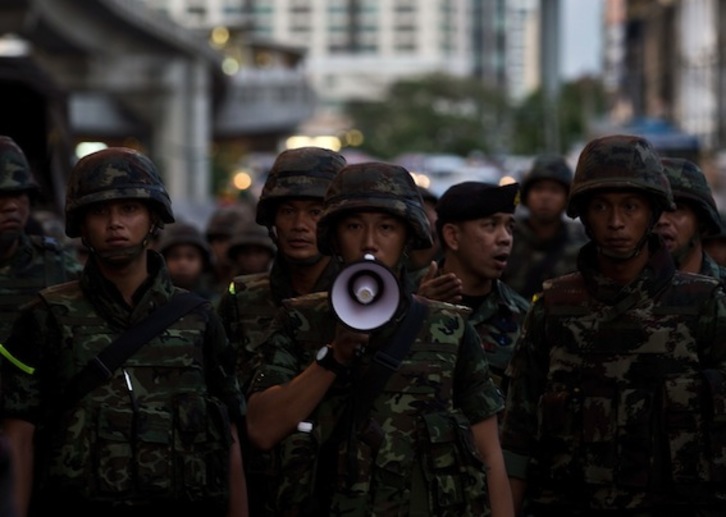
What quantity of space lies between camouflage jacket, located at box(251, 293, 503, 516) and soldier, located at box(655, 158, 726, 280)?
2697 millimetres

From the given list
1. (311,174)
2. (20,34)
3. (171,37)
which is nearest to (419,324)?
(311,174)

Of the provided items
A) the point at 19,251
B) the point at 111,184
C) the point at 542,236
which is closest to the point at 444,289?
the point at 111,184

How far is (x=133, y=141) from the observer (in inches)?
3388

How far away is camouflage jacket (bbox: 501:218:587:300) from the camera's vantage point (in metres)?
13.2

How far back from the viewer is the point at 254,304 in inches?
352

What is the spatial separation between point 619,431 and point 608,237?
625 millimetres

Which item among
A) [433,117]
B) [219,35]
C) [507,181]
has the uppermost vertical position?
[507,181]

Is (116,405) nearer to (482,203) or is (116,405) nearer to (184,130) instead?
(482,203)

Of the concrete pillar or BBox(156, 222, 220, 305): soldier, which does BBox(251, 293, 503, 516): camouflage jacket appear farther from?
the concrete pillar

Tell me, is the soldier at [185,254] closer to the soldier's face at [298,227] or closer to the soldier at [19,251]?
the soldier at [19,251]

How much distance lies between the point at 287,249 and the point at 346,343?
2569 millimetres

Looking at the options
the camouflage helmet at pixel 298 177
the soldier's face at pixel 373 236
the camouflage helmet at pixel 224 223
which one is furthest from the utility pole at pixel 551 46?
the soldier's face at pixel 373 236

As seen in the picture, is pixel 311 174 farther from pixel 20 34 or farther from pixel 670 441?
pixel 20 34

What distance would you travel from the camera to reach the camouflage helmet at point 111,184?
7.26m
